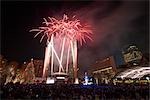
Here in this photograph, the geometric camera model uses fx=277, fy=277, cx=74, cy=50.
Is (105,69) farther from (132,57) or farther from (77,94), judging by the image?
(77,94)

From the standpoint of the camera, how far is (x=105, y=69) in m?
135

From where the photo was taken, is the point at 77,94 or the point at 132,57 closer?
the point at 77,94

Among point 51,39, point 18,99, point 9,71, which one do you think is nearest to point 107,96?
point 18,99

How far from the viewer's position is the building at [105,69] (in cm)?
12045

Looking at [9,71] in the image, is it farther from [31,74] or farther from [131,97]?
[131,97]

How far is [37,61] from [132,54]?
166 feet

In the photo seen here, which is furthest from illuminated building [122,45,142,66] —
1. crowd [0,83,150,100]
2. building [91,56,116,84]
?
crowd [0,83,150,100]

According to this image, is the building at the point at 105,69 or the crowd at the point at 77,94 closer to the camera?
the crowd at the point at 77,94

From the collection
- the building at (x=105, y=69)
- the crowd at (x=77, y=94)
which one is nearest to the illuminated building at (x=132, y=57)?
the building at (x=105, y=69)

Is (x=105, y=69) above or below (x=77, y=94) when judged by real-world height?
above

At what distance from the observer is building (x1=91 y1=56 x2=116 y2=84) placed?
12045 cm

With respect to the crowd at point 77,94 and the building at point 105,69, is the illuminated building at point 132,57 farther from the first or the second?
the crowd at point 77,94

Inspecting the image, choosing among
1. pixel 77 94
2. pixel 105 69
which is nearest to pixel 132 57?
pixel 105 69

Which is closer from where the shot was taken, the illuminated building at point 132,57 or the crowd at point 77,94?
the crowd at point 77,94
